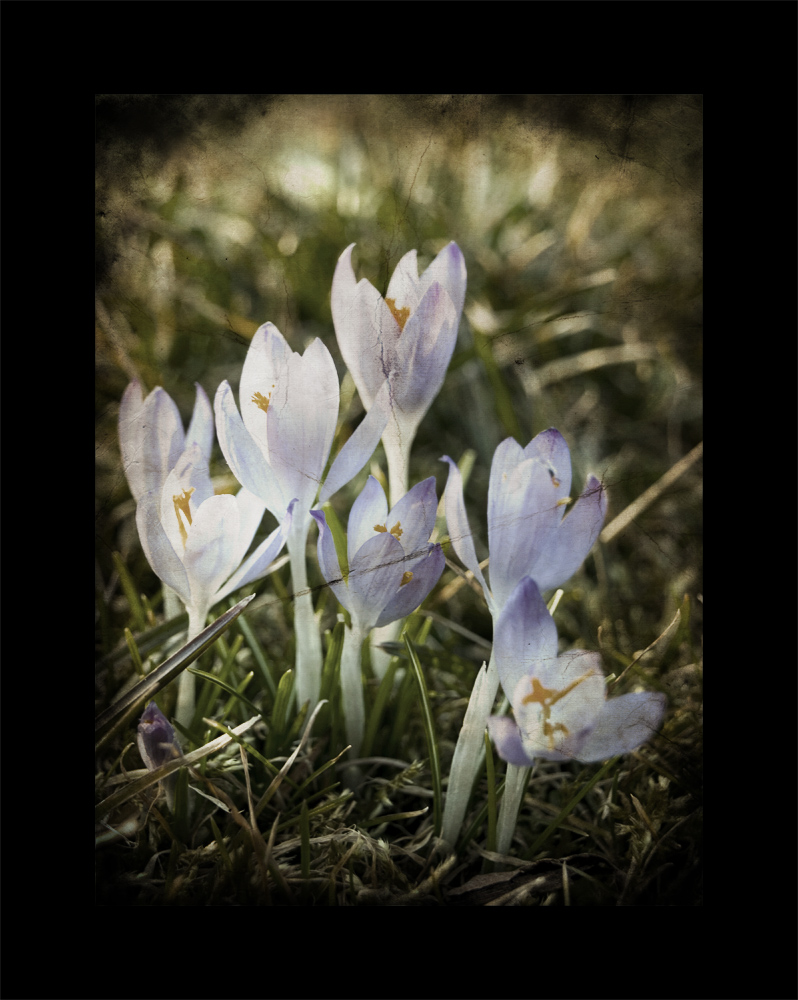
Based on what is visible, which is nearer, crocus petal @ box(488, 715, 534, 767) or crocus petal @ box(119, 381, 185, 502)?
crocus petal @ box(488, 715, 534, 767)

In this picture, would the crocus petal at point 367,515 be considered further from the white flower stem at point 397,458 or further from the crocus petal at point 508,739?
the crocus petal at point 508,739

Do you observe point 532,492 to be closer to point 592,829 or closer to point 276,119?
point 592,829

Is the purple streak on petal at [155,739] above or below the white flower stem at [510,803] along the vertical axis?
above

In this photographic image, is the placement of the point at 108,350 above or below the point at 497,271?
below

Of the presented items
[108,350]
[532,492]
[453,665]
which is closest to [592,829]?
[453,665]

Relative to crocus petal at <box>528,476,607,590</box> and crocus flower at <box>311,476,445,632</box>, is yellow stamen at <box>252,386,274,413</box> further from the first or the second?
crocus petal at <box>528,476,607,590</box>

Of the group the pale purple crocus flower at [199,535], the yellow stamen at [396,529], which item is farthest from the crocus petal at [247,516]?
the yellow stamen at [396,529]

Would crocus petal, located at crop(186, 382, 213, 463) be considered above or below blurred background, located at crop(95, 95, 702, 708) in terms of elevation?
below

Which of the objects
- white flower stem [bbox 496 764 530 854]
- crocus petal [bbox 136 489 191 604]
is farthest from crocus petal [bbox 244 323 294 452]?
white flower stem [bbox 496 764 530 854]
